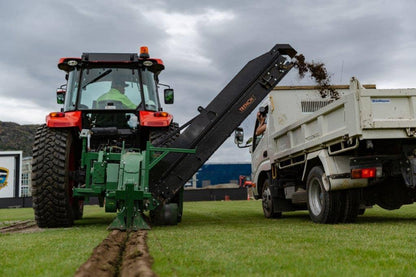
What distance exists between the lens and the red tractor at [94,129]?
24.5 ft

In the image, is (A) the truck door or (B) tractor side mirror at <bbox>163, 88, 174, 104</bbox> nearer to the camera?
(B) tractor side mirror at <bbox>163, 88, 174, 104</bbox>

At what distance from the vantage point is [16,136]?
151500 mm

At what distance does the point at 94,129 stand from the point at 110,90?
873 mm

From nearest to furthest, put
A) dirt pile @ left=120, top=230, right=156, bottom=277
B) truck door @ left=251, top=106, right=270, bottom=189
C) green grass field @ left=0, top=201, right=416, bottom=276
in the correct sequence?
dirt pile @ left=120, top=230, right=156, bottom=277, green grass field @ left=0, top=201, right=416, bottom=276, truck door @ left=251, top=106, right=270, bottom=189

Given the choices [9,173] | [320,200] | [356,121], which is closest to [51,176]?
[320,200]

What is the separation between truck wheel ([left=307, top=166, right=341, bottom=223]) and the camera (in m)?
7.75

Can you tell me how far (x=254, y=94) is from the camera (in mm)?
8883

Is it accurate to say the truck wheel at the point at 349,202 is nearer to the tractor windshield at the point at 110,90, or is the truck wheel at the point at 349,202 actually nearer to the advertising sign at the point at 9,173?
the tractor windshield at the point at 110,90

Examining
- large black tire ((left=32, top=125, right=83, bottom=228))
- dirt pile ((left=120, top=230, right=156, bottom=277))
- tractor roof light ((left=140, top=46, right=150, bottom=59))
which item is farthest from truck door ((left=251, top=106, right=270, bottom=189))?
dirt pile ((left=120, top=230, right=156, bottom=277))

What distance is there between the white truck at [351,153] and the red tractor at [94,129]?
5.90ft

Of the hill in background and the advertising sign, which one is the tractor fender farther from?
the hill in background

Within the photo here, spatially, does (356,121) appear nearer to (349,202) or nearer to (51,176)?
(349,202)

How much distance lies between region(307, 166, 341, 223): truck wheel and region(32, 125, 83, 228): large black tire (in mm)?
4122

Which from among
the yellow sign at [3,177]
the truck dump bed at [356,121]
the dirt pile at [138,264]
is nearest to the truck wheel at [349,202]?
the truck dump bed at [356,121]
